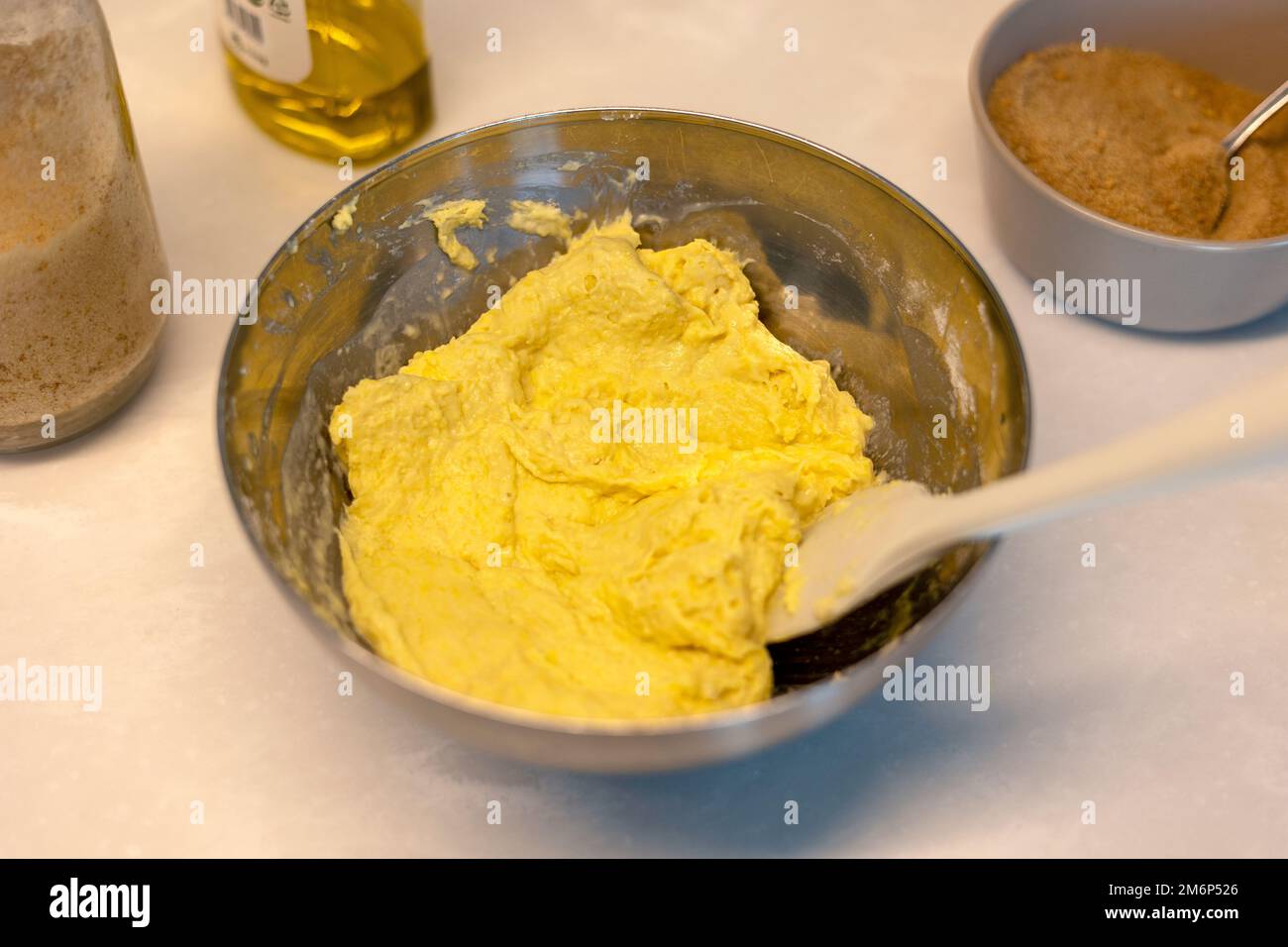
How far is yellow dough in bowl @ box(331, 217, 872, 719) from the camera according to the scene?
0.93 meters

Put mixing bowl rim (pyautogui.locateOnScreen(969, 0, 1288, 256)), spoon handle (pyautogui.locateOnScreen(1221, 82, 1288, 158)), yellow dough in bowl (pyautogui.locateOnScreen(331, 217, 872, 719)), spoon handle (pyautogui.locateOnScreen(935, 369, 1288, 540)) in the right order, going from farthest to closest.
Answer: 1. spoon handle (pyautogui.locateOnScreen(1221, 82, 1288, 158))
2. mixing bowl rim (pyautogui.locateOnScreen(969, 0, 1288, 256))
3. yellow dough in bowl (pyautogui.locateOnScreen(331, 217, 872, 719))
4. spoon handle (pyautogui.locateOnScreen(935, 369, 1288, 540))

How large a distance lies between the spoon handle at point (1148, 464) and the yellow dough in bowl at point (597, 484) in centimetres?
18

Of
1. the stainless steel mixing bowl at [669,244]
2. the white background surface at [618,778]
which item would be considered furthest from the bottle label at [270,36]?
the stainless steel mixing bowl at [669,244]

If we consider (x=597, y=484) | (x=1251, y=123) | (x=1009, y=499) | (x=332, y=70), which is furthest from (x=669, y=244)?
(x=1251, y=123)

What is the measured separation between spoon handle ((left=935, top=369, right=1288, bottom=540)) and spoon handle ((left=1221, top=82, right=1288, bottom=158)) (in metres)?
0.65

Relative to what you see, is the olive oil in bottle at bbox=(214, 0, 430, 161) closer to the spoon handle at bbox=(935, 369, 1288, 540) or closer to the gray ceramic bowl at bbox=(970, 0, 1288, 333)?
the gray ceramic bowl at bbox=(970, 0, 1288, 333)

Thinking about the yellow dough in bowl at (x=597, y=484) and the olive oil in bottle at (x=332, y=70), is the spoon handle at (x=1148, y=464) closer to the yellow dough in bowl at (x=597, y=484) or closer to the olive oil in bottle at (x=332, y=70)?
the yellow dough in bowl at (x=597, y=484)

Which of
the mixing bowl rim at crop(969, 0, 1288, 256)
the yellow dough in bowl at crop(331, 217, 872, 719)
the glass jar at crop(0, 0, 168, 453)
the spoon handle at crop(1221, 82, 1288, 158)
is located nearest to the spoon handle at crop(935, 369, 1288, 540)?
the yellow dough in bowl at crop(331, 217, 872, 719)

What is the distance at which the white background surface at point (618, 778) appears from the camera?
0.99 meters

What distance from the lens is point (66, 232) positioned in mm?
1024

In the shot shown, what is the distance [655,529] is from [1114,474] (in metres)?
0.36

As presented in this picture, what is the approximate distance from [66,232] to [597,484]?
502 millimetres

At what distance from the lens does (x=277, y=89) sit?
1.35m

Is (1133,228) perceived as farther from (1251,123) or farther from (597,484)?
(597,484)
